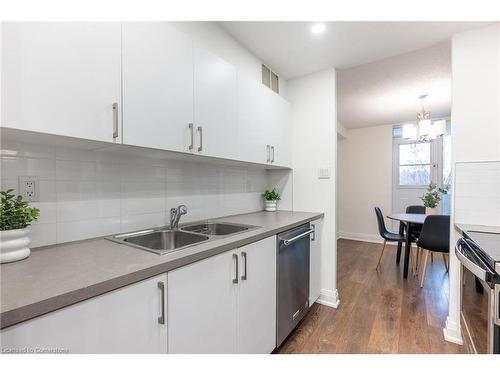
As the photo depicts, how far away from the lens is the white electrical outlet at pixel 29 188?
0.99 m

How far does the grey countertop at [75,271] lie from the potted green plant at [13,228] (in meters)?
0.04

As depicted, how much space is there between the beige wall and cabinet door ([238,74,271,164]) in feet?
12.1

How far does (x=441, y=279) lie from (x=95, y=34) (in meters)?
4.08

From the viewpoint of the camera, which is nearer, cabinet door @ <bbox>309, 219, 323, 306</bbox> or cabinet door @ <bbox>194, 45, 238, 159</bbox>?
cabinet door @ <bbox>194, 45, 238, 159</bbox>

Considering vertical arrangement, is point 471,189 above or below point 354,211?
above

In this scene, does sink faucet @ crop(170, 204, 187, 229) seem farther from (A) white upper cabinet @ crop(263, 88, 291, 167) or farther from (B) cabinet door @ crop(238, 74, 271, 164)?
(A) white upper cabinet @ crop(263, 88, 291, 167)

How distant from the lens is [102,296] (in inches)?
27.7

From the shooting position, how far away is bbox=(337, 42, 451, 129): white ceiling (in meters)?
2.36

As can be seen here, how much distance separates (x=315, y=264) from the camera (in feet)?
7.18


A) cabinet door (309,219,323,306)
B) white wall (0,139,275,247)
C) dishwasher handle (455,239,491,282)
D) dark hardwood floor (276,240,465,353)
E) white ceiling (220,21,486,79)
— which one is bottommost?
dark hardwood floor (276,240,465,353)

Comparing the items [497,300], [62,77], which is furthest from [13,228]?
[497,300]

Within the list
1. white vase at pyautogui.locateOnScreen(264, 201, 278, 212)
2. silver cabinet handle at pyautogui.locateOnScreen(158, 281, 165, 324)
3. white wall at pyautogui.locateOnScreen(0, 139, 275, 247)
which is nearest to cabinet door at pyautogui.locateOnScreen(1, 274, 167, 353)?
silver cabinet handle at pyautogui.locateOnScreen(158, 281, 165, 324)
